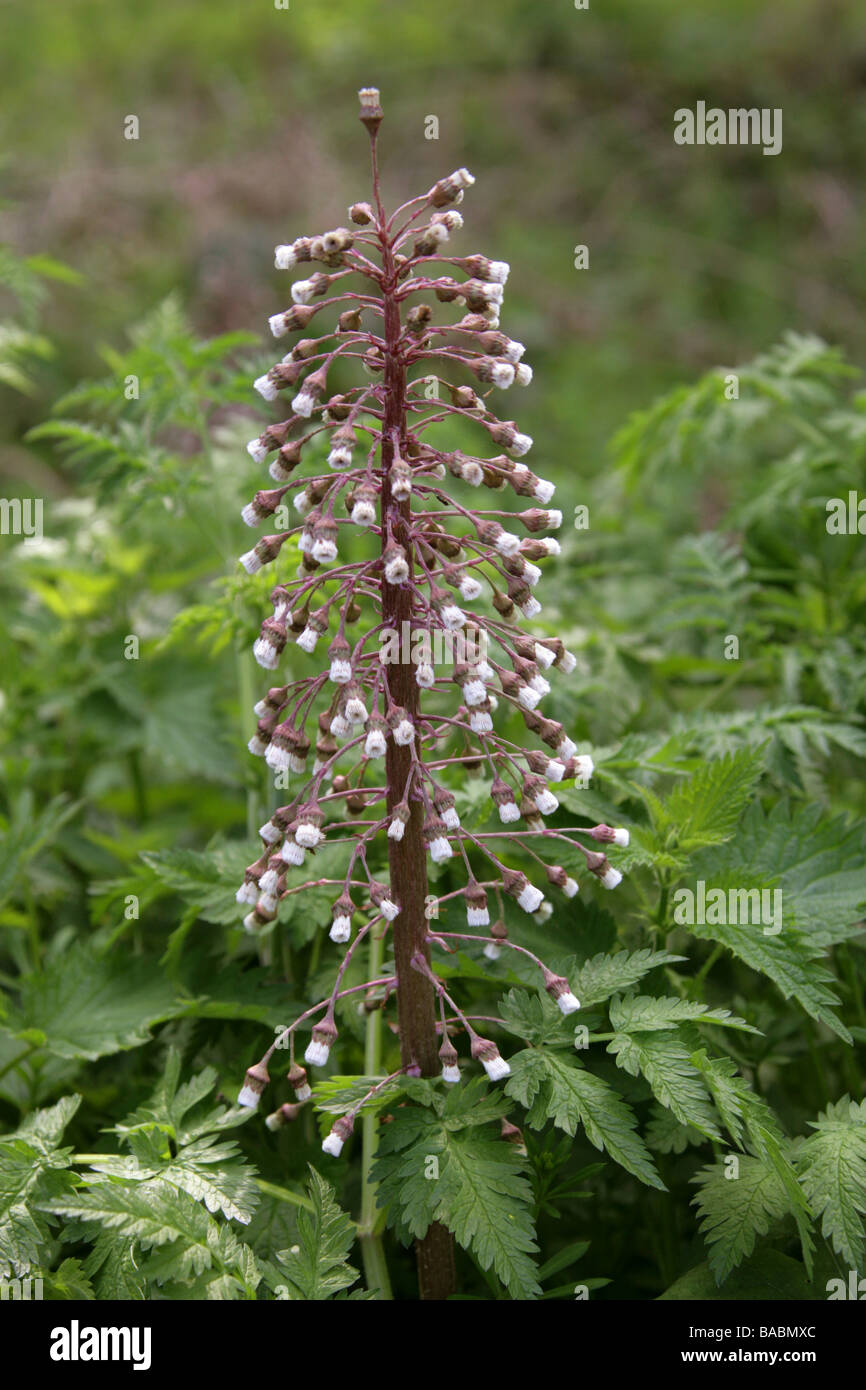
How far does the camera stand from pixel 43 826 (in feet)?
10.6

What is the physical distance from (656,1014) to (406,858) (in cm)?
57

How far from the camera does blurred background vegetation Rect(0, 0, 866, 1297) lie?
3.22 meters

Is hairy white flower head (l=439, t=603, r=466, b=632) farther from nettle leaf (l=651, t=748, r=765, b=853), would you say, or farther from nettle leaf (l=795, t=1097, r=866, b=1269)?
nettle leaf (l=795, t=1097, r=866, b=1269)

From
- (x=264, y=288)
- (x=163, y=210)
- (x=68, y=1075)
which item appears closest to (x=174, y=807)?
(x=68, y=1075)

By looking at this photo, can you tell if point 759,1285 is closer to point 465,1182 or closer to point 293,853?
point 465,1182

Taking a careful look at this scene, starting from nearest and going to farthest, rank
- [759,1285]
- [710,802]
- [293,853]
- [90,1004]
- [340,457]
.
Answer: [340,457]
[293,853]
[759,1285]
[710,802]
[90,1004]

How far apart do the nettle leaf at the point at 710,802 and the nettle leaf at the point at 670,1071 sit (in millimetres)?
465

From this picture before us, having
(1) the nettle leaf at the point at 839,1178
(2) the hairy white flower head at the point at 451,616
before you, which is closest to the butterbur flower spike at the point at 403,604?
(2) the hairy white flower head at the point at 451,616

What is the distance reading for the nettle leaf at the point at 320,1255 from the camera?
2.23 m

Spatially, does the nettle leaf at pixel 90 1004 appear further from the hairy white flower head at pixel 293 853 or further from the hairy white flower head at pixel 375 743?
the hairy white flower head at pixel 375 743

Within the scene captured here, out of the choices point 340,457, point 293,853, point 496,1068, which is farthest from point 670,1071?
point 340,457

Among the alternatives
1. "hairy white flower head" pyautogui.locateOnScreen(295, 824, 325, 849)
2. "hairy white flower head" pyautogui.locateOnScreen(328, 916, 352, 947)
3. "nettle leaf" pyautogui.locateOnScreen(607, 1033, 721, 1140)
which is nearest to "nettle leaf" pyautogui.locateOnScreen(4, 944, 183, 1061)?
"hairy white flower head" pyautogui.locateOnScreen(328, 916, 352, 947)

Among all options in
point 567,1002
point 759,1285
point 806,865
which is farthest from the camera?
point 806,865

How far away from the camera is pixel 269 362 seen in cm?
311
